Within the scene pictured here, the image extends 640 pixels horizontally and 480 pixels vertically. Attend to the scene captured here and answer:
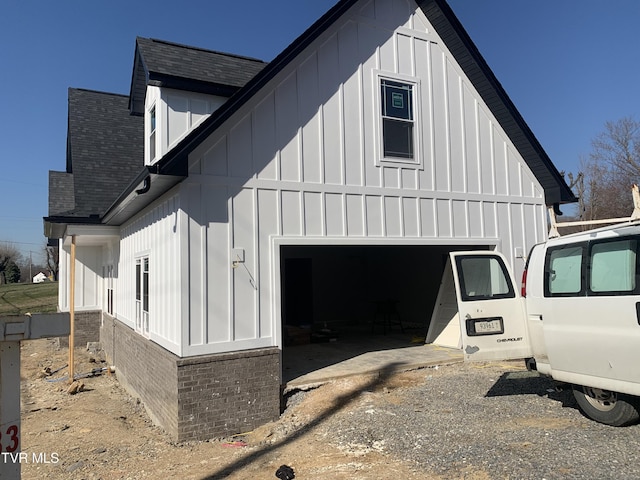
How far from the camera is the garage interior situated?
1317 cm

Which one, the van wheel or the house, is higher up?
the house

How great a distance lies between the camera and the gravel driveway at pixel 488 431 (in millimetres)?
4684

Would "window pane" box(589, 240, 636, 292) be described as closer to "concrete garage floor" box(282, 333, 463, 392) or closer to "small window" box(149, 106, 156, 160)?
"concrete garage floor" box(282, 333, 463, 392)

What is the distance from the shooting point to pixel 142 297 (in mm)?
9312

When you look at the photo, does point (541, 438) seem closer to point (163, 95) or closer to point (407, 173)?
point (407, 173)

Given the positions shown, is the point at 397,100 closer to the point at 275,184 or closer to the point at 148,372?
the point at 275,184

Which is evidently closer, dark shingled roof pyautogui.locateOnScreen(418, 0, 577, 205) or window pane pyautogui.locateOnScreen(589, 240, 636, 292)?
window pane pyautogui.locateOnScreen(589, 240, 636, 292)

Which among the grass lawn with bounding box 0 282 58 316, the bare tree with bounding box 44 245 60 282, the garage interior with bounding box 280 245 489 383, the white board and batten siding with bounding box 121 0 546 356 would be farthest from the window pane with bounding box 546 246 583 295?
the bare tree with bounding box 44 245 60 282

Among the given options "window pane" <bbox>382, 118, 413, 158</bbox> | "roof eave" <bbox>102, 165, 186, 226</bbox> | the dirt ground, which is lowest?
the dirt ground

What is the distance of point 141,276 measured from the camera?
9578mm

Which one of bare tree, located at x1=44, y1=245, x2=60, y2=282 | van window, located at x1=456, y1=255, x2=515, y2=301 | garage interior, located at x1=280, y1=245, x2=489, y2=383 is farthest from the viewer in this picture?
bare tree, located at x1=44, y1=245, x2=60, y2=282

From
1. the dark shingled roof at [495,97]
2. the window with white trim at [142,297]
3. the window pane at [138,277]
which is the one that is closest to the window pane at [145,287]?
the window with white trim at [142,297]

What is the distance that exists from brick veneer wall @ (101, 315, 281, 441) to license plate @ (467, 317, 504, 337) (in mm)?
2886

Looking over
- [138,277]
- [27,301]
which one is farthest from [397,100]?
[27,301]
